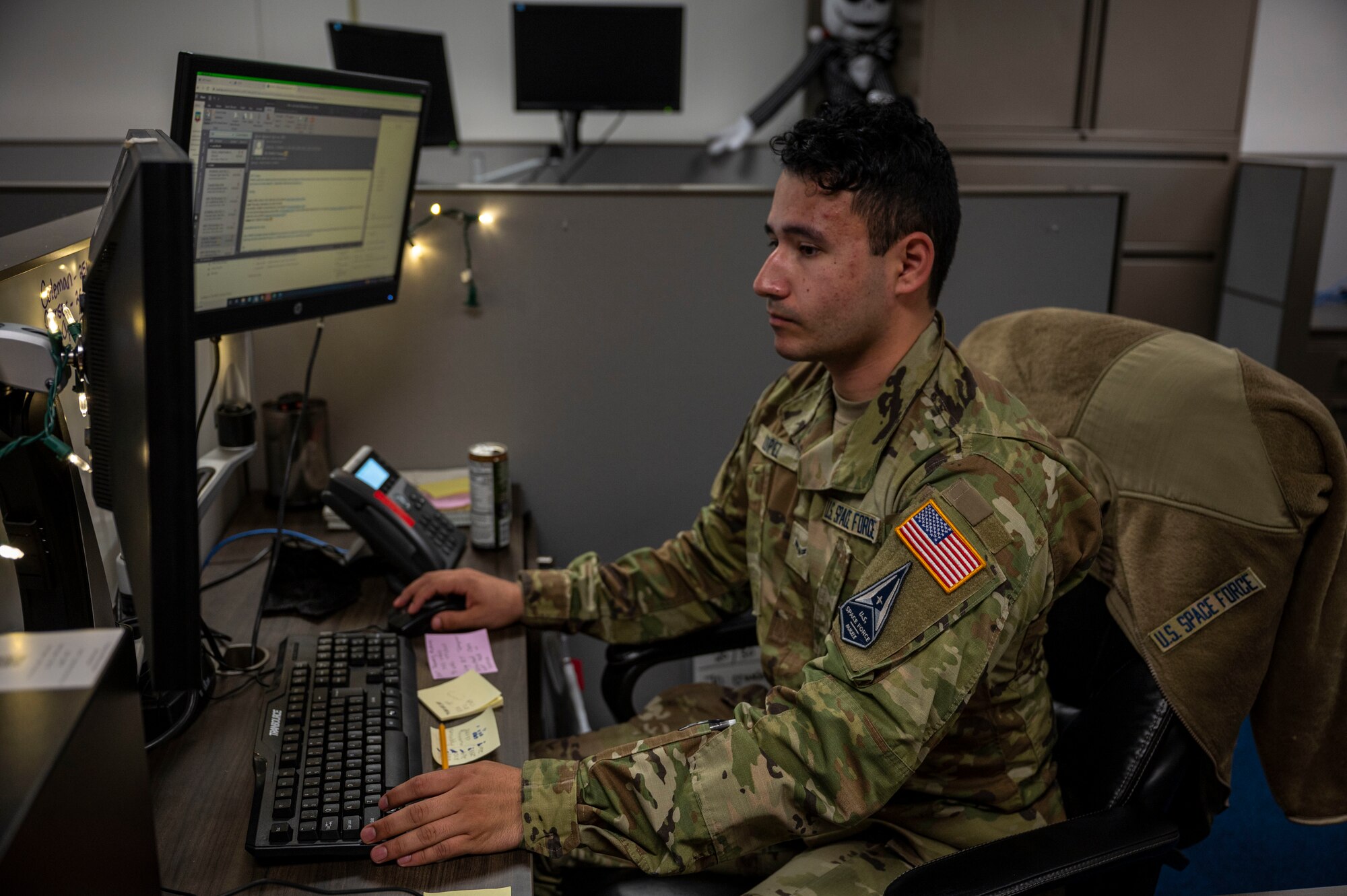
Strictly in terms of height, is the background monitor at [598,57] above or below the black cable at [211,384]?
above

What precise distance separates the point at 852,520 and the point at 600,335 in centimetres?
84

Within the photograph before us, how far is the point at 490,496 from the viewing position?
1.49 m

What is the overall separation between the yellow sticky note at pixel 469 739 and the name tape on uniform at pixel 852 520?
43cm

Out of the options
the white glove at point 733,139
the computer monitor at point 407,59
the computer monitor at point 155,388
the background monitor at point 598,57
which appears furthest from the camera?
the white glove at point 733,139

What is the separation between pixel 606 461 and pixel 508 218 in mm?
478

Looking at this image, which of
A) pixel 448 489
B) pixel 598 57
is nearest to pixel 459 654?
pixel 448 489

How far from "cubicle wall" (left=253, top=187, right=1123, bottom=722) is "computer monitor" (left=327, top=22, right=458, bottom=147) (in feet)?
6.51

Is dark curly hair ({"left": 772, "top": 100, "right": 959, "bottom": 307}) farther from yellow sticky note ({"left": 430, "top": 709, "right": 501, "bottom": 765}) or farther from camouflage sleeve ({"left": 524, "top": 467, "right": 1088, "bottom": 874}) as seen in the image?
yellow sticky note ({"left": 430, "top": 709, "right": 501, "bottom": 765})

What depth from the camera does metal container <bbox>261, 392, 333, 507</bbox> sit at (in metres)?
1.64

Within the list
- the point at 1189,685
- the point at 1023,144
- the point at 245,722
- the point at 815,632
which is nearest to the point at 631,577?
the point at 815,632

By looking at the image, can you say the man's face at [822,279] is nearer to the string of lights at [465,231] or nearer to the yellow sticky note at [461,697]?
the yellow sticky note at [461,697]

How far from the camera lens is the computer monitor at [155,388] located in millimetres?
591

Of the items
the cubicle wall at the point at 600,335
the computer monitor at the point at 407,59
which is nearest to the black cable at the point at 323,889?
the cubicle wall at the point at 600,335

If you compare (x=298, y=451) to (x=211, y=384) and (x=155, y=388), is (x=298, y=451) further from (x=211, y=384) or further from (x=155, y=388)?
(x=155, y=388)
